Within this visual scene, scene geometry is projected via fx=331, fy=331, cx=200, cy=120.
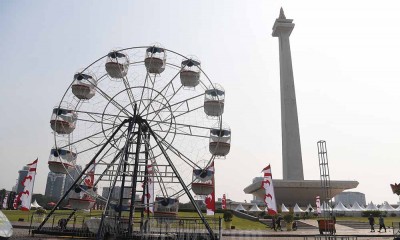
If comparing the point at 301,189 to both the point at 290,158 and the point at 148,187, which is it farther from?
the point at 148,187

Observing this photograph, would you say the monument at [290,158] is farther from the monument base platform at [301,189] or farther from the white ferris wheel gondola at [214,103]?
the white ferris wheel gondola at [214,103]

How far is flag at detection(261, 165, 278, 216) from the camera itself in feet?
96.8

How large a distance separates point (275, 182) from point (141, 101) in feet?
153

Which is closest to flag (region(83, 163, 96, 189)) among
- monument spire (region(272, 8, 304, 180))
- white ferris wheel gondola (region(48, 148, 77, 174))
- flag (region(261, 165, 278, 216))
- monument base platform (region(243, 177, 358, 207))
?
white ferris wheel gondola (region(48, 148, 77, 174))

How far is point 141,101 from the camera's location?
24422mm

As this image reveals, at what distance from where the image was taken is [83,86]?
24453 mm

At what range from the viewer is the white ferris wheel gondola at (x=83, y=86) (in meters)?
24.4

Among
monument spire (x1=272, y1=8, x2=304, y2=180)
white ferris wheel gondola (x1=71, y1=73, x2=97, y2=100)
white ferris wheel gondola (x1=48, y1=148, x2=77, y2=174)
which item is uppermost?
monument spire (x1=272, y1=8, x2=304, y2=180)

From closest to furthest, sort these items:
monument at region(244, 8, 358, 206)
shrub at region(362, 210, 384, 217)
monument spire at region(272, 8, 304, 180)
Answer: shrub at region(362, 210, 384, 217)
monument at region(244, 8, 358, 206)
monument spire at region(272, 8, 304, 180)

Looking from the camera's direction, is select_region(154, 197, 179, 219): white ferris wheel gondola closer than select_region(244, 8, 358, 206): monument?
Yes

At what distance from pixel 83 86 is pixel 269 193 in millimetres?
18531

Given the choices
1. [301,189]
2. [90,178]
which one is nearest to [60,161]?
[90,178]

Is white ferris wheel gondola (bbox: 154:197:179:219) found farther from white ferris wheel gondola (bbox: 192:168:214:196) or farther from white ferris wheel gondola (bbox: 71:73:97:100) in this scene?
white ferris wheel gondola (bbox: 71:73:97:100)

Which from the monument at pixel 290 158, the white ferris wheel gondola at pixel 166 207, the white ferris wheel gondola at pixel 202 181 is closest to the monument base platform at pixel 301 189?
the monument at pixel 290 158
